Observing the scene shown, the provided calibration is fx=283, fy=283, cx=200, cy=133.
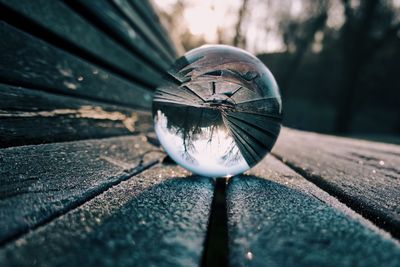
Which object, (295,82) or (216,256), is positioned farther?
(295,82)

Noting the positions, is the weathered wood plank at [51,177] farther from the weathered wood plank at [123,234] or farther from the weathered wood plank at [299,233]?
the weathered wood plank at [299,233]

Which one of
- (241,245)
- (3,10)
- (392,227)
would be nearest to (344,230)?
(392,227)

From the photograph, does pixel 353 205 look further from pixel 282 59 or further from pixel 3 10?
pixel 282 59

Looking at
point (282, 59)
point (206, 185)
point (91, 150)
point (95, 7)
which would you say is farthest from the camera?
point (282, 59)

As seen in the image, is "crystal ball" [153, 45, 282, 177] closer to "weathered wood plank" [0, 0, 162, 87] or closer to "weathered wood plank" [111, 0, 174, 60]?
"weathered wood plank" [0, 0, 162, 87]

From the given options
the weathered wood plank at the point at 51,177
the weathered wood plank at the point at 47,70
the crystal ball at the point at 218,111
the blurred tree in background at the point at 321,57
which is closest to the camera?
the weathered wood plank at the point at 51,177

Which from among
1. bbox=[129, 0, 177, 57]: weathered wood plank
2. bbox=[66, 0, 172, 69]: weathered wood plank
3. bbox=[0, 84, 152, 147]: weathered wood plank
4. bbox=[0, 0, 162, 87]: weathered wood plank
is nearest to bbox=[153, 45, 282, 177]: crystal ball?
bbox=[0, 84, 152, 147]: weathered wood plank

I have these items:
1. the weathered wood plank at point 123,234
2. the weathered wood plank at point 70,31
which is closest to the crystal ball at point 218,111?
the weathered wood plank at point 123,234
